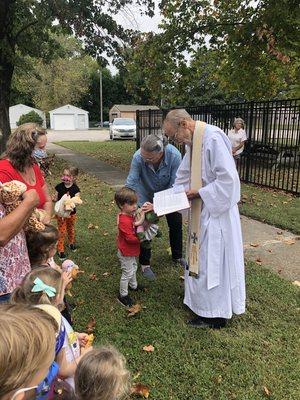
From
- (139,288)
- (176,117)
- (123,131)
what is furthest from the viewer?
(123,131)

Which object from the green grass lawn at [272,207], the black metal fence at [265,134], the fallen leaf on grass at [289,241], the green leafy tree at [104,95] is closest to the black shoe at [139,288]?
the fallen leaf on grass at [289,241]

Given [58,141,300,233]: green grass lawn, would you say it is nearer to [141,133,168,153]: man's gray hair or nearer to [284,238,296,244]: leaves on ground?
[284,238,296,244]: leaves on ground

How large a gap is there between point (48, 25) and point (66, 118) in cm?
5078

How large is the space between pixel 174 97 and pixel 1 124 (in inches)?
239

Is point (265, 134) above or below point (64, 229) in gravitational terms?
above

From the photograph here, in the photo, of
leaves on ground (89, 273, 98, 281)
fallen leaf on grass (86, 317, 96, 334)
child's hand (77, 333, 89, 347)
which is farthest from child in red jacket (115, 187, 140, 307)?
child's hand (77, 333, 89, 347)

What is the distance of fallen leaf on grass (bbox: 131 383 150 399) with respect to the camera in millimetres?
2843

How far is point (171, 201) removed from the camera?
12.0ft

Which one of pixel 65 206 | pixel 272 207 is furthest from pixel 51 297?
pixel 272 207

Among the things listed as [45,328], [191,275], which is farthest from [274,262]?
[45,328]

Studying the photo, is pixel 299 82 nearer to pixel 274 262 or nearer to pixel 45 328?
pixel 274 262

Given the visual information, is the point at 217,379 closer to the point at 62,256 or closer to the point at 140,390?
the point at 140,390

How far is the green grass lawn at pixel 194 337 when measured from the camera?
2.95m

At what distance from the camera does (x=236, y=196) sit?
11.4 ft
